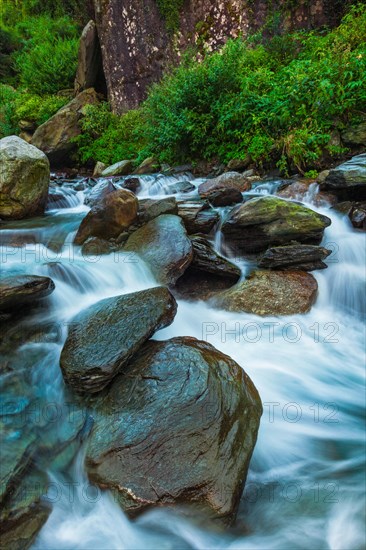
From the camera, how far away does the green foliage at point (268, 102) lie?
6.77m

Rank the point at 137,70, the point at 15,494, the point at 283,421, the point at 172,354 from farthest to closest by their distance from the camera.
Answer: the point at 137,70 < the point at 283,421 < the point at 172,354 < the point at 15,494

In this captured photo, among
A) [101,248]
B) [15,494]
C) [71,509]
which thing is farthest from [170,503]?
[101,248]

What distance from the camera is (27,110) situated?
13.5 metres

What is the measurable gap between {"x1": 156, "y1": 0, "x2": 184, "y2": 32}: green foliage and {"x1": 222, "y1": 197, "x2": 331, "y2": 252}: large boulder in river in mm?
9787

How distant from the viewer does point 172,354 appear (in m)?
2.56

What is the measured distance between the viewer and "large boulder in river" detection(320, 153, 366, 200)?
512 cm

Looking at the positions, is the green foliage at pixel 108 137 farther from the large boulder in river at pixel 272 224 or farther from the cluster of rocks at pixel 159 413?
the cluster of rocks at pixel 159 413

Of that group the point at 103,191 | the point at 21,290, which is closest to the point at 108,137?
the point at 103,191

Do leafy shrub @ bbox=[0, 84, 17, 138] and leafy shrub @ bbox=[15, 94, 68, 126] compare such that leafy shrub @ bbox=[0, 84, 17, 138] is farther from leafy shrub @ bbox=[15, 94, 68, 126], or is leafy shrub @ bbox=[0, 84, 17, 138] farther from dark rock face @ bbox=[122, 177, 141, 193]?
dark rock face @ bbox=[122, 177, 141, 193]

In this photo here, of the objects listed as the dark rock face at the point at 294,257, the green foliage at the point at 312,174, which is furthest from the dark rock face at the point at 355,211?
the green foliage at the point at 312,174

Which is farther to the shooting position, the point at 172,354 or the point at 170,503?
the point at 172,354

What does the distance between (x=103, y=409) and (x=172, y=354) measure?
602mm

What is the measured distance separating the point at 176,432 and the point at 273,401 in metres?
1.25

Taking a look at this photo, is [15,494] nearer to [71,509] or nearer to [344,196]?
[71,509]
